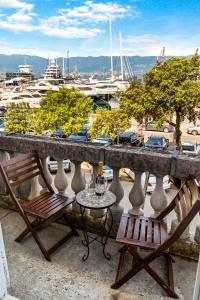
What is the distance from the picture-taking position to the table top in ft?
7.88

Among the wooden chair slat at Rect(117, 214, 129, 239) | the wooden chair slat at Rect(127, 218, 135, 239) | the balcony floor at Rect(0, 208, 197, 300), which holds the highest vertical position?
the wooden chair slat at Rect(117, 214, 129, 239)

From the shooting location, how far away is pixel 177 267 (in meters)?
2.44

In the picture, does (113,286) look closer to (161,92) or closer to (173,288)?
(173,288)

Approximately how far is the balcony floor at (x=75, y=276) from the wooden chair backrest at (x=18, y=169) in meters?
0.64

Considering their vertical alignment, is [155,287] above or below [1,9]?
below

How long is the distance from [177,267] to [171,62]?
64.5 ft

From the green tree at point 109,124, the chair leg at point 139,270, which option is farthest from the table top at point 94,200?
the green tree at point 109,124

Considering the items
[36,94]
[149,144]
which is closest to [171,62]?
[149,144]

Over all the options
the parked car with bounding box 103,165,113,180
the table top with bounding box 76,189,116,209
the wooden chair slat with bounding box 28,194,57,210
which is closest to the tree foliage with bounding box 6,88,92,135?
the parked car with bounding box 103,165,113,180

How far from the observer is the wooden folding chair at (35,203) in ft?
8.08

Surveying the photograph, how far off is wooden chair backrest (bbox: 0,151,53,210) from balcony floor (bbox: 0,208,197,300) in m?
0.64

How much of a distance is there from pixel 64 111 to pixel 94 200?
2377cm

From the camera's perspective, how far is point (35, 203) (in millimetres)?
2689

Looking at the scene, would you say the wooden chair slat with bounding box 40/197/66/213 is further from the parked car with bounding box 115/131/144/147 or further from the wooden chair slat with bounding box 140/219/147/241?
the parked car with bounding box 115/131/144/147
